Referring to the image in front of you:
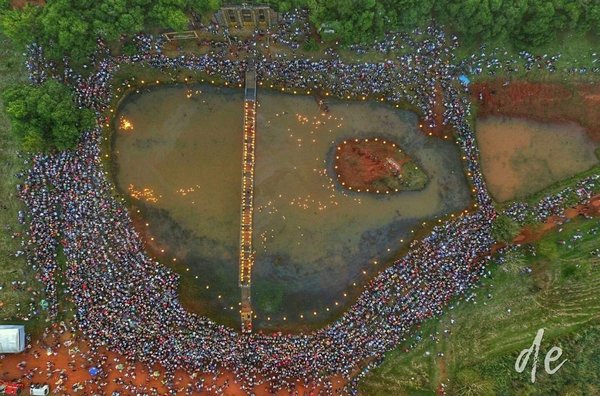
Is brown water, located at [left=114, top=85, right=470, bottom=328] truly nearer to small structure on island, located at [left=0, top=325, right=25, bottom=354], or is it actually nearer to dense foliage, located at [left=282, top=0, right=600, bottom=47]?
dense foliage, located at [left=282, top=0, right=600, bottom=47]

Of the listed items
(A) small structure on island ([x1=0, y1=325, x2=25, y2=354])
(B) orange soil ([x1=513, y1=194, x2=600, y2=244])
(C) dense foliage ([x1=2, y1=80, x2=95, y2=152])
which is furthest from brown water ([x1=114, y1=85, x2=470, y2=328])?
(A) small structure on island ([x1=0, y1=325, x2=25, y2=354])

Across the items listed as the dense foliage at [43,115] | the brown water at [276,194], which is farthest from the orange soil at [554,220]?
the dense foliage at [43,115]

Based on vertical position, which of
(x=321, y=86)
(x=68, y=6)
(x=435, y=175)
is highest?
(x=68, y=6)

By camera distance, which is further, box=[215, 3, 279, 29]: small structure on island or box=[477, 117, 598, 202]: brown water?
box=[477, 117, 598, 202]: brown water

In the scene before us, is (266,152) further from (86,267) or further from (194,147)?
(86,267)

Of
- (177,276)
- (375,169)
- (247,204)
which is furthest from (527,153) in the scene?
(177,276)

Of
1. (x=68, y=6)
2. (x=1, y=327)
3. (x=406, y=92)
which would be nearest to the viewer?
(x=68, y=6)

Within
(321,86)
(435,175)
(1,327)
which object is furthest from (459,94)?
(1,327)
